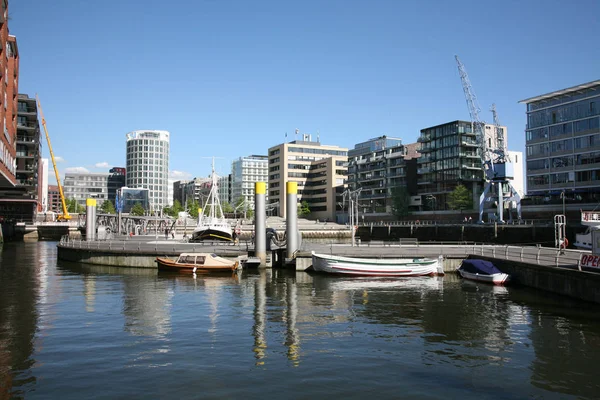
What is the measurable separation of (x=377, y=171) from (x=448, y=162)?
30949 mm

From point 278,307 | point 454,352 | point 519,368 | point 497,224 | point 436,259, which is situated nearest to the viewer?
point 519,368

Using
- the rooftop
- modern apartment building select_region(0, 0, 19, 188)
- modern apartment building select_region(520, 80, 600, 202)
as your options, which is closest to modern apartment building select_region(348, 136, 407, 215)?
modern apartment building select_region(520, 80, 600, 202)

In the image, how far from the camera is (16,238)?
125m

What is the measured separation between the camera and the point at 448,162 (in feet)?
485

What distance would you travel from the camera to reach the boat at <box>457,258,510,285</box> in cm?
4003

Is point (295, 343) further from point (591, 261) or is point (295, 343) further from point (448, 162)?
point (448, 162)

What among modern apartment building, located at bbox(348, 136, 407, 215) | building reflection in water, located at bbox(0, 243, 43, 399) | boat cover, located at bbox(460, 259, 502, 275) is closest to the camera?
building reflection in water, located at bbox(0, 243, 43, 399)

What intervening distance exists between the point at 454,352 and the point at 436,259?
2682 cm

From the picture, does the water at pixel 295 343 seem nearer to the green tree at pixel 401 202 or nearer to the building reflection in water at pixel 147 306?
the building reflection in water at pixel 147 306

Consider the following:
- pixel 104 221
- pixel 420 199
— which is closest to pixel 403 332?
pixel 104 221

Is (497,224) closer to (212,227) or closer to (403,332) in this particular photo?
(212,227)

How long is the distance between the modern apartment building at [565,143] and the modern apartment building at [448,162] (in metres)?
20.7

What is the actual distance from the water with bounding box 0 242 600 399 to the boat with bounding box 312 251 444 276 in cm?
704

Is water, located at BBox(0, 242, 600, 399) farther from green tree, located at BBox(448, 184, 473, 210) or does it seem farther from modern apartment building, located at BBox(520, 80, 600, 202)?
green tree, located at BBox(448, 184, 473, 210)
